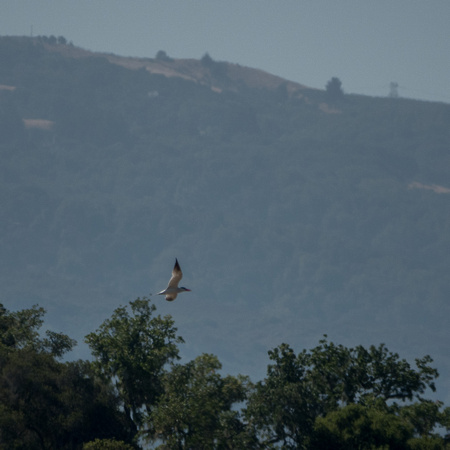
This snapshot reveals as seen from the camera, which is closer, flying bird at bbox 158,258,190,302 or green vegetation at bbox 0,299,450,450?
flying bird at bbox 158,258,190,302

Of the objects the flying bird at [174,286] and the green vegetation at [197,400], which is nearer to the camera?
the flying bird at [174,286]

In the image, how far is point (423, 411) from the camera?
54562 mm

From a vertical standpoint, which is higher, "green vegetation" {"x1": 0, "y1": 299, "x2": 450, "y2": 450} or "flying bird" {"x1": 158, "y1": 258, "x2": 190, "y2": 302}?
"flying bird" {"x1": 158, "y1": 258, "x2": 190, "y2": 302}

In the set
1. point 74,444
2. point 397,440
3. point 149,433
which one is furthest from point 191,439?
point 397,440

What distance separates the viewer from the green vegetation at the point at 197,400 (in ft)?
173

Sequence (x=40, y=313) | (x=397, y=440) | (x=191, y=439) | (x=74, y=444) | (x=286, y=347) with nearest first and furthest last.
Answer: (x=397, y=440)
(x=191, y=439)
(x=74, y=444)
(x=286, y=347)
(x=40, y=313)

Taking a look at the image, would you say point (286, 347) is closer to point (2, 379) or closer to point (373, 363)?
point (373, 363)

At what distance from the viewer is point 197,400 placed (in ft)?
187

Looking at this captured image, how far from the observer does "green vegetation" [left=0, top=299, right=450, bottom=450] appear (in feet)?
173

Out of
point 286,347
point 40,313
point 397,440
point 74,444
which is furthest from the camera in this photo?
point 40,313

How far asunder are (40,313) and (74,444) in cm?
1703

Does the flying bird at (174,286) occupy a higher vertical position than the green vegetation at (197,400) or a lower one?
higher

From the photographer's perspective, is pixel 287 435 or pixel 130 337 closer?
pixel 287 435

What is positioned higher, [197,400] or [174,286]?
[174,286]
